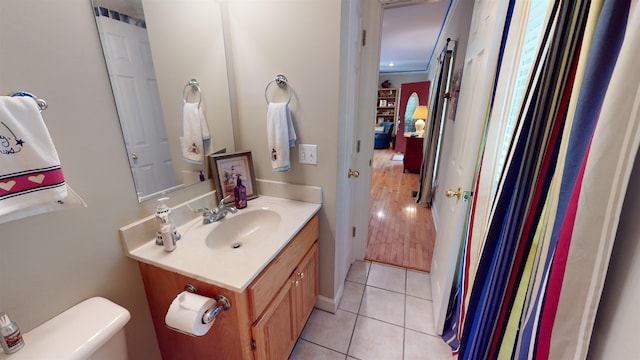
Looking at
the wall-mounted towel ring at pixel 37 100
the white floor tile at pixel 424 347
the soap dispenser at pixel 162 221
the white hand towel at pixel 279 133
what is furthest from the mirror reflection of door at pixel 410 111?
the wall-mounted towel ring at pixel 37 100

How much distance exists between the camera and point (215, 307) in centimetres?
83

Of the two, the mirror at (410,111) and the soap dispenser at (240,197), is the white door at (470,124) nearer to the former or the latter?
the soap dispenser at (240,197)

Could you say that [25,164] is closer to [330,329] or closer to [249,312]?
[249,312]

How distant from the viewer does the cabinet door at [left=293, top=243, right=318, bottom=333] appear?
128 centimetres

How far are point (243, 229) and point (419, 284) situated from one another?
1.48m

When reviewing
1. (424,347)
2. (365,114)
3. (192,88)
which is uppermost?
(192,88)

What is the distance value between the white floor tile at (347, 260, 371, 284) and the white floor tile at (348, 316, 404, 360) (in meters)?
0.37

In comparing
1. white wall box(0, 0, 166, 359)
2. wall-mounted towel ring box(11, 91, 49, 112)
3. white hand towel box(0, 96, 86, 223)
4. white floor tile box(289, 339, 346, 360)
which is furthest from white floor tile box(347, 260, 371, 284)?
wall-mounted towel ring box(11, 91, 49, 112)

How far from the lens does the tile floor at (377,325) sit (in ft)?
4.61

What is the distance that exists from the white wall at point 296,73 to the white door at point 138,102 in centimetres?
48

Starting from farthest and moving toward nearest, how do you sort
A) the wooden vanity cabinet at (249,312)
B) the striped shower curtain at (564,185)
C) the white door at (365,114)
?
the white door at (365,114) → the wooden vanity cabinet at (249,312) → the striped shower curtain at (564,185)

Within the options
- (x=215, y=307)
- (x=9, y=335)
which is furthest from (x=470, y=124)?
(x=9, y=335)

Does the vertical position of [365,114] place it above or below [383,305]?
above

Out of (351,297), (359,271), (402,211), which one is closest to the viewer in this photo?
(351,297)
